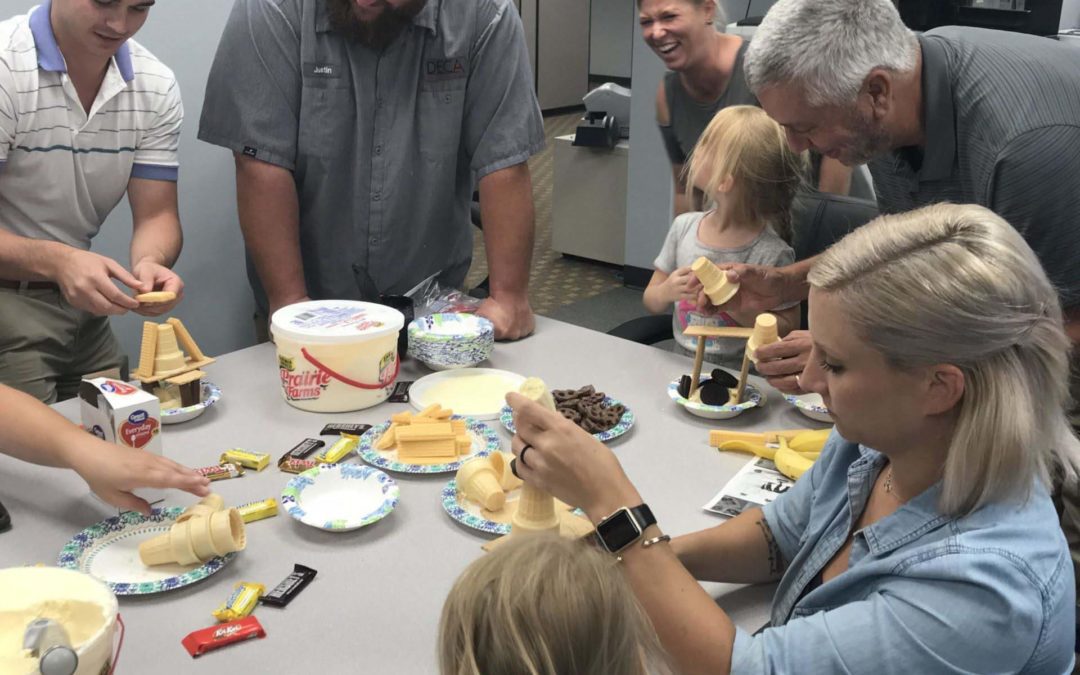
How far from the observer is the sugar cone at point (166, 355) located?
1804 millimetres

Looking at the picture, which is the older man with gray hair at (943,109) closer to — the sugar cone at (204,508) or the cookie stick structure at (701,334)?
the cookie stick structure at (701,334)

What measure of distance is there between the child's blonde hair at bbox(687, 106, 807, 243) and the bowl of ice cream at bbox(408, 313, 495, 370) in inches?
29.4

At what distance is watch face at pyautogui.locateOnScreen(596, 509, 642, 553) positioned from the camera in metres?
1.20

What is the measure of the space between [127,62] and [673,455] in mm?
1559

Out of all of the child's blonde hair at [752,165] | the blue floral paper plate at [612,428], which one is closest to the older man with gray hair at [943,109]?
the blue floral paper plate at [612,428]

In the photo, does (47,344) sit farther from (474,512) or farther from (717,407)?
(717,407)

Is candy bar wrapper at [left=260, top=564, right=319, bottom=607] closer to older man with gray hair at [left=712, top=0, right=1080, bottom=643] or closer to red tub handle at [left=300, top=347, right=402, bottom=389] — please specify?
red tub handle at [left=300, top=347, right=402, bottom=389]

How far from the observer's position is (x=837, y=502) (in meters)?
1.29

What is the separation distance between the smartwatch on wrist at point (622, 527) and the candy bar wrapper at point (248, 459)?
0.69 metres

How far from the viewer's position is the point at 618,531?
3.97ft

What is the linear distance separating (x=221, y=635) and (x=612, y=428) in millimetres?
821

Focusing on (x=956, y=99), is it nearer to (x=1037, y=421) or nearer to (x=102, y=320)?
(x=1037, y=421)

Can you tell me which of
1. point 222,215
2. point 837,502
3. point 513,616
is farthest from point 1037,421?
point 222,215

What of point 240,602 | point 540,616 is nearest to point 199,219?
point 240,602
